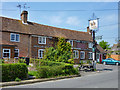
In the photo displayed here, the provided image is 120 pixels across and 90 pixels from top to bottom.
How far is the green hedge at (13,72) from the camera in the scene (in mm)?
9633

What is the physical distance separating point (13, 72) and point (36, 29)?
16689mm

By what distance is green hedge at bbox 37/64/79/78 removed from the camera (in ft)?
37.0

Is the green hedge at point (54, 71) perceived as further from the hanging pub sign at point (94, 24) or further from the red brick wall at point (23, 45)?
the red brick wall at point (23, 45)

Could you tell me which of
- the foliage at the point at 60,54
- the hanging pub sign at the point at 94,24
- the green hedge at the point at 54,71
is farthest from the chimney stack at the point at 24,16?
the green hedge at the point at 54,71

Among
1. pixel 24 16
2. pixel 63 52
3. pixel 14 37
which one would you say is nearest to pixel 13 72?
pixel 63 52

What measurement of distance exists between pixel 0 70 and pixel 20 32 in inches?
554

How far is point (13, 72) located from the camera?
32.9 feet

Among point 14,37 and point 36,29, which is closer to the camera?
point 14,37

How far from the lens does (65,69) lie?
12.9m

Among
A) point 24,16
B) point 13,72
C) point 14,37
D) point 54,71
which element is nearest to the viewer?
point 13,72

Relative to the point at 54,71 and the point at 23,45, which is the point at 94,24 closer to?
the point at 54,71

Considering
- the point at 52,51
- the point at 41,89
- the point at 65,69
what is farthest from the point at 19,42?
the point at 41,89

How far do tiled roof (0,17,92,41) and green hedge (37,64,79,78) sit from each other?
13.0 m

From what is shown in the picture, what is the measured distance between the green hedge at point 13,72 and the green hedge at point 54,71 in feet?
4.42
